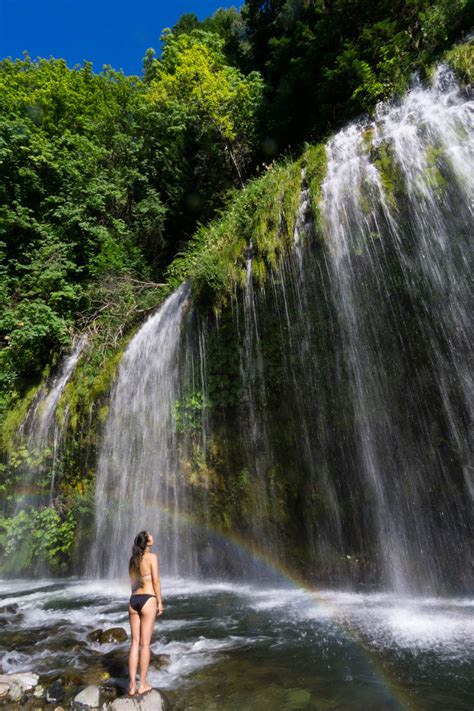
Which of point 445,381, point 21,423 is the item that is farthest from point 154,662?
point 21,423

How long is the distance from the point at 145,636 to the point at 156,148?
819 inches

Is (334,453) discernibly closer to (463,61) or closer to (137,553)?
(137,553)

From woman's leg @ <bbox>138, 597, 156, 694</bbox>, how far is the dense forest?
18.9ft

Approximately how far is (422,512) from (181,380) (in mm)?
4909

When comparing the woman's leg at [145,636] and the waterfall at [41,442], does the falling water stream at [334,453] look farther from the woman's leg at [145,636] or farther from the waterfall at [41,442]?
the waterfall at [41,442]

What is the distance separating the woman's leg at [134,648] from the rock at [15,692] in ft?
3.13

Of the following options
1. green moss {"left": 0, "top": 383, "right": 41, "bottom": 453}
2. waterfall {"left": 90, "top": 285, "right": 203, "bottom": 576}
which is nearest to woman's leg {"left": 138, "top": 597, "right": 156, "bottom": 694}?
waterfall {"left": 90, "top": 285, "right": 203, "bottom": 576}

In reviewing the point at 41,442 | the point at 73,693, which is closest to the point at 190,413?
the point at 41,442

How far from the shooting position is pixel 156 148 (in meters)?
20.0

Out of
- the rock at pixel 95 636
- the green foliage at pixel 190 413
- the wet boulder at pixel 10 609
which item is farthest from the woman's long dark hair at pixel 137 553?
the green foliage at pixel 190 413

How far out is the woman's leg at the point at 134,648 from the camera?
11.1 ft

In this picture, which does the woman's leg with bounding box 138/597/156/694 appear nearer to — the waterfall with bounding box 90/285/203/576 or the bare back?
the bare back

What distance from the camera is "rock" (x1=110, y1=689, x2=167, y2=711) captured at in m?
3.17

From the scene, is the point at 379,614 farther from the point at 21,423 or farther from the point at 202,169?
the point at 202,169
